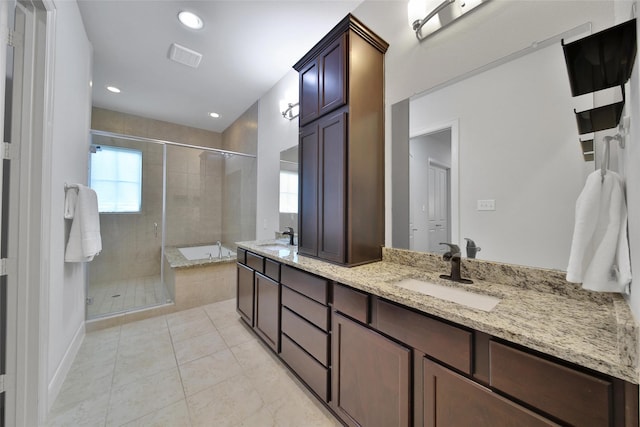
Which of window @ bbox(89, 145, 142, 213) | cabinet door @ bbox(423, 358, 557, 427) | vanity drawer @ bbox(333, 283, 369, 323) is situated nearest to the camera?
cabinet door @ bbox(423, 358, 557, 427)

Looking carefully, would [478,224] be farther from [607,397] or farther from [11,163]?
[11,163]

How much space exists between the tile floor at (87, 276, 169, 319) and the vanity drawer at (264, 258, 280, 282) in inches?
73.6

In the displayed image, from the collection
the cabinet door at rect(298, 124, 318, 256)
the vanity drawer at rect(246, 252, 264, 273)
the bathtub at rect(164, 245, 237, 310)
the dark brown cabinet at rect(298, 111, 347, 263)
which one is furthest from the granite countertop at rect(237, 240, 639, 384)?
the bathtub at rect(164, 245, 237, 310)

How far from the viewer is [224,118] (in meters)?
4.25

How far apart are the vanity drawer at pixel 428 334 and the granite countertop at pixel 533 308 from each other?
55 millimetres

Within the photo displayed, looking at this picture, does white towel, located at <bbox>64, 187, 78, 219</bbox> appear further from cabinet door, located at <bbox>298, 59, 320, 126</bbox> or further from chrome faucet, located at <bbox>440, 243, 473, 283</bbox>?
chrome faucet, located at <bbox>440, 243, 473, 283</bbox>

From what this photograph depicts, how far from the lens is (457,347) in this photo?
0.84 metres

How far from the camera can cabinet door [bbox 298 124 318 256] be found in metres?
1.81

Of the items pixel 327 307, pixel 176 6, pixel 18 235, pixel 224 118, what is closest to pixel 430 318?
pixel 327 307

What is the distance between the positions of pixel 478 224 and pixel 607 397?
0.84m

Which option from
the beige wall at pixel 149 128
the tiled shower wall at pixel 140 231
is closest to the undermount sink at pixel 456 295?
the tiled shower wall at pixel 140 231

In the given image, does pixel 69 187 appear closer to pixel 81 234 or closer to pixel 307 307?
pixel 81 234

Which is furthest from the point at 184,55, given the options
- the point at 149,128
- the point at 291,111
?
the point at 149,128

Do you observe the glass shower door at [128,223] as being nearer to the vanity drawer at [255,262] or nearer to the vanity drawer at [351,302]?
the vanity drawer at [255,262]
